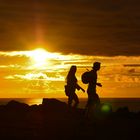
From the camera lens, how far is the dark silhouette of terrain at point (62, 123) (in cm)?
2025

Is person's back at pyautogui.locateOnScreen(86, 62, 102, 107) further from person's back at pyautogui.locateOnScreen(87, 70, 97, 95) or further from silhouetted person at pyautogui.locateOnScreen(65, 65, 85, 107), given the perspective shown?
silhouetted person at pyautogui.locateOnScreen(65, 65, 85, 107)

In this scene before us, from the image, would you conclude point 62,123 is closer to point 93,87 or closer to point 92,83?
point 93,87

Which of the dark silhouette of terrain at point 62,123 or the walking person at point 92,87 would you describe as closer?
the dark silhouette of terrain at point 62,123

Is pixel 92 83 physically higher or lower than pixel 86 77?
lower

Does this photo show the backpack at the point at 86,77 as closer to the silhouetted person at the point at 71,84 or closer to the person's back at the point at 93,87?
the person's back at the point at 93,87

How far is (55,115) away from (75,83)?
2065mm

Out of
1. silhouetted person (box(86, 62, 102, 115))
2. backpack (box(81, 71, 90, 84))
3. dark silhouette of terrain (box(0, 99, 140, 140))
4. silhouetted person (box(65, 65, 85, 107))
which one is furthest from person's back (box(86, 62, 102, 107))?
silhouetted person (box(65, 65, 85, 107))

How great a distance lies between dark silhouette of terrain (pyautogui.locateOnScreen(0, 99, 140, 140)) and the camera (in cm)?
2025

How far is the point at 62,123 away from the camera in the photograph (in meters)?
23.8

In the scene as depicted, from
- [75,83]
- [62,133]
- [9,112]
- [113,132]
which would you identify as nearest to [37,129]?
[62,133]

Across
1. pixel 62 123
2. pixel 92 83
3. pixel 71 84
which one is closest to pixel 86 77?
pixel 92 83

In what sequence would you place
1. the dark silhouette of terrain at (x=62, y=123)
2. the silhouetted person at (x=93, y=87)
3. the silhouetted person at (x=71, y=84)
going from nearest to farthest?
the dark silhouette of terrain at (x=62, y=123) < the silhouetted person at (x=93, y=87) < the silhouetted person at (x=71, y=84)

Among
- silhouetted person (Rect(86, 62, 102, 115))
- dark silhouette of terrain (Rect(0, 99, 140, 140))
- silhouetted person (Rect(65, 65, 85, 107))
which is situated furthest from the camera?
silhouetted person (Rect(65, 65, 85, 107))

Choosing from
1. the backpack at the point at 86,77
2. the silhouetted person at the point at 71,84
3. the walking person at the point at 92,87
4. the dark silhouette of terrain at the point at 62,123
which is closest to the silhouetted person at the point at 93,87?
the walking person at the point at 92,87
